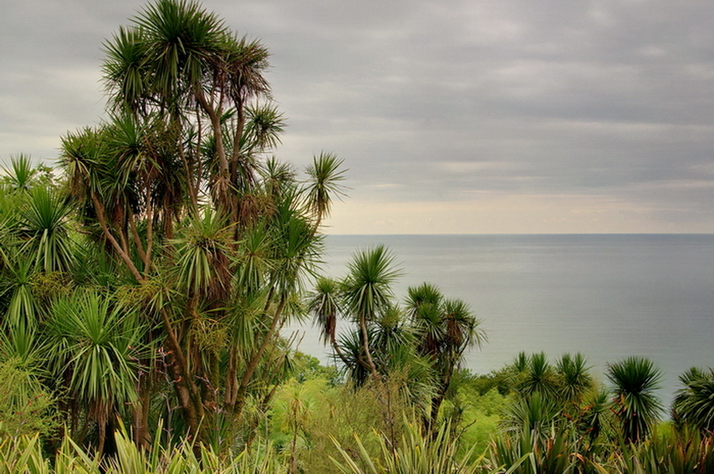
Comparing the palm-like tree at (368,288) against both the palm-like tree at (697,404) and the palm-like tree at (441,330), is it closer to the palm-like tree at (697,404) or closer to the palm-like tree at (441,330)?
the palm-like tree at (441,330)

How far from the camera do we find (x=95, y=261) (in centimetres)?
977

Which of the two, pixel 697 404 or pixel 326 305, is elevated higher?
pixel 326 305

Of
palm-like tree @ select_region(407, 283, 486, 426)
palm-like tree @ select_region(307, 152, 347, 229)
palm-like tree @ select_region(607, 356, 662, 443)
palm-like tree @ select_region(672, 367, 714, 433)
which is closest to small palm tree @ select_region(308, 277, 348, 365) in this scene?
palm-like tree @ select_region(307, 152, 347, 229)

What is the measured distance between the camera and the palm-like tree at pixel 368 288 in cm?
1152

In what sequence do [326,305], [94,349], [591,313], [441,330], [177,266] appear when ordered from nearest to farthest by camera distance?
1. [94,349]
2. [177,266]
3. [326,305]
4. [441,330]
5. [591,313]

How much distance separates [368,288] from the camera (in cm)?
1159

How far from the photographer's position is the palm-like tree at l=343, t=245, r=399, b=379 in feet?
37.8

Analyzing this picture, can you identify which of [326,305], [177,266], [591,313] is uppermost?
[591,313]

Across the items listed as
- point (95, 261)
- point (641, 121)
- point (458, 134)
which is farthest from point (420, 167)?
point (95, 261)

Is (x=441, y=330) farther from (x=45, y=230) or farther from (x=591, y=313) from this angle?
(x=591, y=313)

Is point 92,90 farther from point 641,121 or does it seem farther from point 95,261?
point 641,121

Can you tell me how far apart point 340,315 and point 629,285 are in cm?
9218

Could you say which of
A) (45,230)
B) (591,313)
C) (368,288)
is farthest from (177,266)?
(591,313)

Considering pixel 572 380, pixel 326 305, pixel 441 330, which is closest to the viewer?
pixel 326 305
